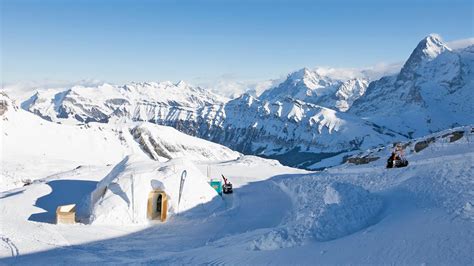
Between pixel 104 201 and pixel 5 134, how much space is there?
119 meters

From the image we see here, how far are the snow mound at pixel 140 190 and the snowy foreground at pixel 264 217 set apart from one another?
0.08 metres

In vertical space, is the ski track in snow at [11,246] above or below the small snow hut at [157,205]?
above

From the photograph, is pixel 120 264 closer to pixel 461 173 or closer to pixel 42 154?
pixel 461 173

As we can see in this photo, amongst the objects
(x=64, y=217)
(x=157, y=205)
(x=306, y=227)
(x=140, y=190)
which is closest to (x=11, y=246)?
(x=64, y=217)

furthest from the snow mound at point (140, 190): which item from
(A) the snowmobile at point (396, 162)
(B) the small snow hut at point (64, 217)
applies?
(A) the snowmobile at point (396, 162)

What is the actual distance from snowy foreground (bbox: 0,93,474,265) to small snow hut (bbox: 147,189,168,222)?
1.86 ft

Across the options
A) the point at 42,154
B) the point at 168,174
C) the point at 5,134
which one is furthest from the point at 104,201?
the point at 5,134

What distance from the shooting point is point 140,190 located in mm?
35250

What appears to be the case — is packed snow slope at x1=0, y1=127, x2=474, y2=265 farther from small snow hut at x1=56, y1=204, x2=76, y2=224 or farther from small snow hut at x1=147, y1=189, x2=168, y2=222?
small snow hut at x1=56, y1=204, x2=76, y2=224

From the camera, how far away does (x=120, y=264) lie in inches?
892

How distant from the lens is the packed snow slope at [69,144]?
112706 millimetres

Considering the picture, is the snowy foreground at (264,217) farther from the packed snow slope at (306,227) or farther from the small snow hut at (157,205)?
the small snow hut at (157,205)

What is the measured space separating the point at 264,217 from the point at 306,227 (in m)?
13.4

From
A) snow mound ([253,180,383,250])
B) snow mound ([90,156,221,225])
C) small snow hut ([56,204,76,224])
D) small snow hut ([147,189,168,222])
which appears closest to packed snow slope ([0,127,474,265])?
snow mound ([253,180,383,250])
